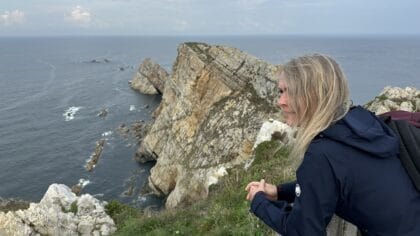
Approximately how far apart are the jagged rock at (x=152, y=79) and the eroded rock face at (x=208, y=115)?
50300mm

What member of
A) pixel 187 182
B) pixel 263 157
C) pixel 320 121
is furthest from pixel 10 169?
pixel 320 121

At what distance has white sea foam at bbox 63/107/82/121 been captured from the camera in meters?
76.4

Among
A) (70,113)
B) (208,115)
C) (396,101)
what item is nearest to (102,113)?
(70,113)

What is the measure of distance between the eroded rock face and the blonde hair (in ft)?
107

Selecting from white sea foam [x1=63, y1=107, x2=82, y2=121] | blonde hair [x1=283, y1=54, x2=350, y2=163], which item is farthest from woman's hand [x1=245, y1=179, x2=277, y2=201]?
white sea foam [x1=63, y1=107, x2=82, y2=121]

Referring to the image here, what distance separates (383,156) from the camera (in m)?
3.39

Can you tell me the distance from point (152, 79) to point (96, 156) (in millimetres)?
49240

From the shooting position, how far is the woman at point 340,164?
3.32 m

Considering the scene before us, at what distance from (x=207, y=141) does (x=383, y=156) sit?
38196 millimetres

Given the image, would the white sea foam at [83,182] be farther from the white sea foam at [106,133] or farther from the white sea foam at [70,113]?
the white sea foam at [70,113]

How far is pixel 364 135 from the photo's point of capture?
129 inches

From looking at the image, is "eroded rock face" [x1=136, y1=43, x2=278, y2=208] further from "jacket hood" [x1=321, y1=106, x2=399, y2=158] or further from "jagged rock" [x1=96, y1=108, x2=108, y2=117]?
"jacket hood" [x1=321, y1=106, x2=399, y2=158]

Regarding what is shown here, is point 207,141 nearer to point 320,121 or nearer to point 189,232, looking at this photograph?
point 189,232

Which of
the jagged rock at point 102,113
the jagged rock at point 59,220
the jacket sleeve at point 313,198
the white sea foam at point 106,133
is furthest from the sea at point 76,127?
the jagged rock at point 59,220
